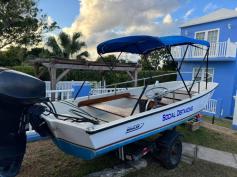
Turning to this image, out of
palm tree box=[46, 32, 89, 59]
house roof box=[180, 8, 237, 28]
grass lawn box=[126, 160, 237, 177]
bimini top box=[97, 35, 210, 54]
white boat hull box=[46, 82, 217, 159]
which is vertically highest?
house roof box=[180, 8, 237, 28]

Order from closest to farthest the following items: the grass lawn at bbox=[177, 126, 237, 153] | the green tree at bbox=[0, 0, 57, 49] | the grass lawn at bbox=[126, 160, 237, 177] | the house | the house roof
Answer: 1. the grass lawn at bbox=[126, 160, 237, 177]
2. the grass lawn at bbox=[177, 126, 237, 153]
3. the house
4. the house roof
5. the green tree at bbox=[0, 0, 57, 49]

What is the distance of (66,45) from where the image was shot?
2011 centimetres

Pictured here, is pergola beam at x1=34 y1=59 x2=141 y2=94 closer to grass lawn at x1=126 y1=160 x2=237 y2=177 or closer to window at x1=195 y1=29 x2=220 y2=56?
grass lawn at x1=126 y1=160 x2=237 y2=177

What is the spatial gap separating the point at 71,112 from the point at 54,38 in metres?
16.1

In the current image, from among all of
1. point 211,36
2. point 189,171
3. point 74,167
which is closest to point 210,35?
point 211,36

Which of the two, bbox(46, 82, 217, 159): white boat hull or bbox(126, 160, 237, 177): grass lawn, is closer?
bbox(46, 82, 217, 159): white boat hull

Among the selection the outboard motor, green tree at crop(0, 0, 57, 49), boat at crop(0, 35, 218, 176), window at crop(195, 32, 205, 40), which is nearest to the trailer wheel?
boat at crop(0, 35, 218, 176)

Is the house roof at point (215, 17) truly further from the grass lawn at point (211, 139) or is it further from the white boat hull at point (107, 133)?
the white boat hull at point (107, 133)

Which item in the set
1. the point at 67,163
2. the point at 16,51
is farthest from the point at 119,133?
the point at 16,51

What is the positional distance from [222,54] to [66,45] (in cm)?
1264

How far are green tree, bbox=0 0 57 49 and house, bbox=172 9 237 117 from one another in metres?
10.8

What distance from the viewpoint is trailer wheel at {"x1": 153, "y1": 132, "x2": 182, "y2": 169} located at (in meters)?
4.49

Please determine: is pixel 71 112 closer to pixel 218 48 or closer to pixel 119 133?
pixel 119 133

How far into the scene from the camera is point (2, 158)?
292 cm
